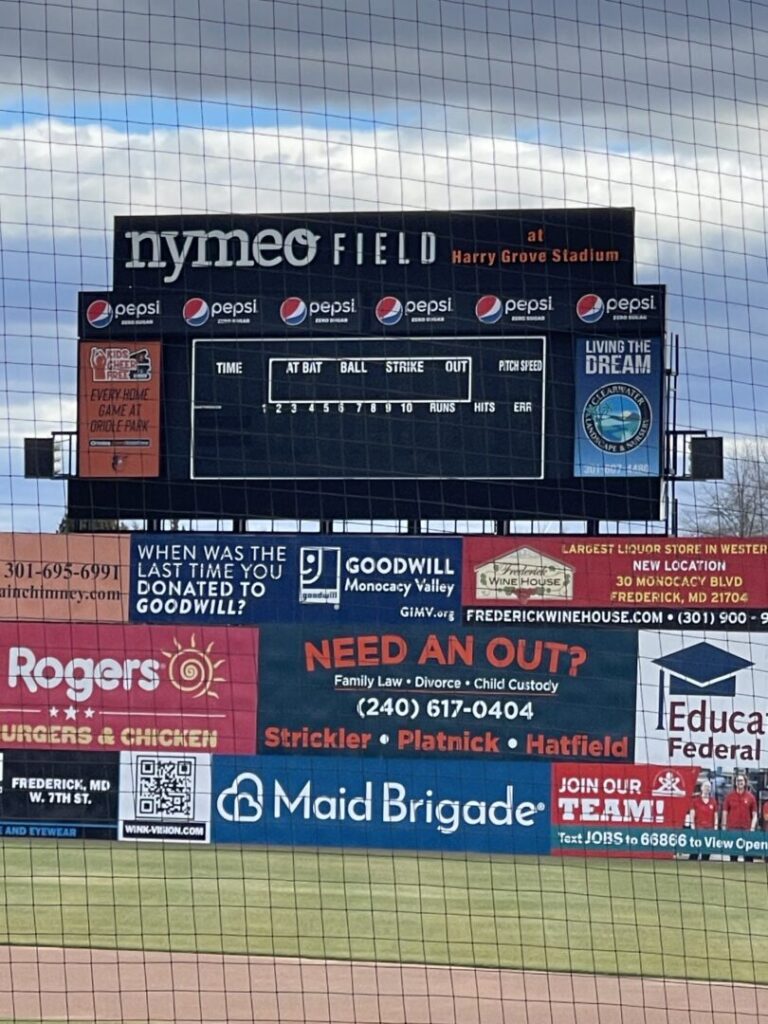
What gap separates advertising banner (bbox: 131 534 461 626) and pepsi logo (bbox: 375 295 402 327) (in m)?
2.42

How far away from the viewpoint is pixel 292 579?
67.2 feet

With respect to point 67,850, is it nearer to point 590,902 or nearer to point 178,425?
point 178,425

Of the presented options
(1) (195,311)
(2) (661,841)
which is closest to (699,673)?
(2) (661,841)

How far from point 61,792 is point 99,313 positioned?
214 inches

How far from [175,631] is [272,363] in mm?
3260

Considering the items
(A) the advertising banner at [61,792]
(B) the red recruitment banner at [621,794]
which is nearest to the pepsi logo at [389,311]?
(B) the red recruitment banner at [621,794]

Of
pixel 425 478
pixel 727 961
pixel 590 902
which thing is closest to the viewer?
pixel 727 961

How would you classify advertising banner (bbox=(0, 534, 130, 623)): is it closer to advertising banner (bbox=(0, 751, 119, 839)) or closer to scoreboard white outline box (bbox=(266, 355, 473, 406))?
advertising banner (bbox=(0, 751, 119, 839))

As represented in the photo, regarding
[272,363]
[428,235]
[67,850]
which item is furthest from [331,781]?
[428,235]

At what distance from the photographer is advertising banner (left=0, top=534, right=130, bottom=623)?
20.8 metres

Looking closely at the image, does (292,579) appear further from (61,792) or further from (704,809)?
(704,809)

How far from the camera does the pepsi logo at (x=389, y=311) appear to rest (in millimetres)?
19875

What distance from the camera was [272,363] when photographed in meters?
19.9

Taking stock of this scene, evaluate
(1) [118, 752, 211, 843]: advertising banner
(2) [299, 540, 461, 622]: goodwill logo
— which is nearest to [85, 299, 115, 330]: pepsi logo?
(2) [299, 540, 461, 622]: goodwill logo
